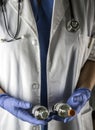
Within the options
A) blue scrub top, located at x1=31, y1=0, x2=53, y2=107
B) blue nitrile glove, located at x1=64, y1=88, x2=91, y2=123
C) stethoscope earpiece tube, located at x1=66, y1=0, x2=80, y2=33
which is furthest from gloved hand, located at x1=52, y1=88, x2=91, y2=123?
stethoscope earpiece tube, located at x1=66, y1=0, x2=80, y2=33

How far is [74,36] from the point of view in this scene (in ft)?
3.34

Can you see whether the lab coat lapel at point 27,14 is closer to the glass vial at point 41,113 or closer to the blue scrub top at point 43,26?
the blue scrub top at point 43,26

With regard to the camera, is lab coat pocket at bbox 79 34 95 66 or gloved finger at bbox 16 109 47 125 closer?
gloved finger at bbox 16 109 47 125

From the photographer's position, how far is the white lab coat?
95 centimetres

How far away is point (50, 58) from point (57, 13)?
0.57ft

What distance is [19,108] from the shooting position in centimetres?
95

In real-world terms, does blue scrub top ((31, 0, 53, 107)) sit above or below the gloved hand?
above

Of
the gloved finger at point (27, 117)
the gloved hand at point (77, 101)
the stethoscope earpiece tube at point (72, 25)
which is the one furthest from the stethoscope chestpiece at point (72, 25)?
the gloved finger at point (27, 117)

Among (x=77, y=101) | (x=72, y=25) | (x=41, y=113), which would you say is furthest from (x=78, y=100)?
(x=72, y=25)

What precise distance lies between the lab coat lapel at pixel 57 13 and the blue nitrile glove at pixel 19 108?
0.27m

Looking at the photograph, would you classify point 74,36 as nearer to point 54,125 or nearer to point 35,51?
point 35,51

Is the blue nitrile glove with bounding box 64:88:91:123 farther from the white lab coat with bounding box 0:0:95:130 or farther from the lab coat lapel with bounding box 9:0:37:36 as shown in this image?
the lab coat lapel with bounding box 9:0:37:36

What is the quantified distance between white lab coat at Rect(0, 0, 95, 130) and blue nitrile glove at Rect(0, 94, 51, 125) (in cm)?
4

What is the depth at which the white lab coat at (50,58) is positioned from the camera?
0.95 meters
